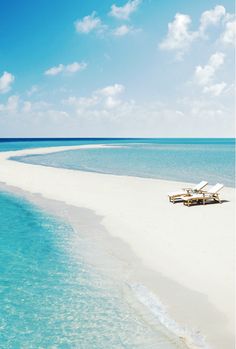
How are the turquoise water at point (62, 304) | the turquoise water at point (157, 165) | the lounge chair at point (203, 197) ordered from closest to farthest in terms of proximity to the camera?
the turquoise water at point (62, 304), the lounge chair at point (203, 197), the turquoise water at point (157, 165)

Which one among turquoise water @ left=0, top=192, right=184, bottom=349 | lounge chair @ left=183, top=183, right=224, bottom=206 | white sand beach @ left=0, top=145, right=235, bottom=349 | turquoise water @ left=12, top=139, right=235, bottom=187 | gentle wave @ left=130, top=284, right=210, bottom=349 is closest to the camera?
gentle wave @ left=130, top=284, right=210, bottom=349

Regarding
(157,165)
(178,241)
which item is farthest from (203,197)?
(157,165)

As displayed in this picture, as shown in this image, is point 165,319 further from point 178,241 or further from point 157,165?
point 157,165

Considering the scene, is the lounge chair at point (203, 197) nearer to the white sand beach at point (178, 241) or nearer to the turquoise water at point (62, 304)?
the white sand beach at point (178, 241)

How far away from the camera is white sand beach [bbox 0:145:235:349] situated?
26.1ft

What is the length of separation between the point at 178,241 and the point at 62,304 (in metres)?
5.35

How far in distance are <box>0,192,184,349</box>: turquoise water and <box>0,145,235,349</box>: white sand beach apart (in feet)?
3.28

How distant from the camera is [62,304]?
8.52 m

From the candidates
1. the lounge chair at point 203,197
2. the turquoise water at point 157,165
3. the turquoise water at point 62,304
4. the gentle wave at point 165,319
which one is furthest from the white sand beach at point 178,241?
the turquoise water at point 157,165

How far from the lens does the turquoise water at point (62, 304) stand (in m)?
7.11

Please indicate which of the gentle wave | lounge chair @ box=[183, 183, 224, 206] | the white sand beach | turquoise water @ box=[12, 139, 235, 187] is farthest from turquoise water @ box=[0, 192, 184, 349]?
turquoise water @ box=[12, 139, 235, 187]

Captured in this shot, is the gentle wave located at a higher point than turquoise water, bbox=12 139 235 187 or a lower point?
lower

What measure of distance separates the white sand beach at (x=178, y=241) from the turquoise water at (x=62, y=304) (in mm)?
1001

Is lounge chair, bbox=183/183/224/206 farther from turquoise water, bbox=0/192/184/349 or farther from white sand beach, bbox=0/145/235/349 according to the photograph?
turquoise water, bbox=0/192/184/349
